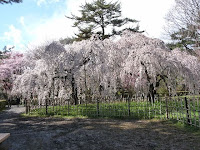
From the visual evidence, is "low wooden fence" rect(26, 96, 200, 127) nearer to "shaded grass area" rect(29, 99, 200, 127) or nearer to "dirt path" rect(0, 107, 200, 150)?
"shaded grass area" rect(29, 99, 200, 127)

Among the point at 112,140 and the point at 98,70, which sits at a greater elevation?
the point at 98,70

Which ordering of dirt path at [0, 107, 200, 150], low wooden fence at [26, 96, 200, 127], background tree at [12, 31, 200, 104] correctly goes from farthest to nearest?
1. background tree at [12, 31, 200, 104]
2. low wooden fence at [26, 96, 200, 127]
3. dirt path at [0, 107, 200, 150]

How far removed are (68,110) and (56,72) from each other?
453 centimetres

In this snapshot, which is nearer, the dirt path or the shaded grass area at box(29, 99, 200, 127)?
the dirt path

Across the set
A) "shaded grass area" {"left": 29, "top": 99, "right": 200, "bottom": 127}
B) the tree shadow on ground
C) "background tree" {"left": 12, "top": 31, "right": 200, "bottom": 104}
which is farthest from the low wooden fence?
the tree shadow on ground

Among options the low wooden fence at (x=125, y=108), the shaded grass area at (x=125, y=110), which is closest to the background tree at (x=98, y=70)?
the low wooden fence at (x=125, y=108)

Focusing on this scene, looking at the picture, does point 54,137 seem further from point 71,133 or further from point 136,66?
point 136,66

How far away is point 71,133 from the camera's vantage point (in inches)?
281

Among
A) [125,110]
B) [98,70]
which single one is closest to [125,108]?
[125,110]

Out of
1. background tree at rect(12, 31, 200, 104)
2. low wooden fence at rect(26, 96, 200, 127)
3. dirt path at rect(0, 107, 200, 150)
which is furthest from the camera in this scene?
background tree at rect(12, 31, 200, 104)

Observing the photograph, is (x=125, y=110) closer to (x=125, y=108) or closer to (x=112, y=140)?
(x=125, y=108)

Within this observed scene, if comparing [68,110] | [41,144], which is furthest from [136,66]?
[41,144]

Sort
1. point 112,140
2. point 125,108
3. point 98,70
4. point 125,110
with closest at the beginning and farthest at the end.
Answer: point 112,140
point 125,110
point 125,108
point 98,70

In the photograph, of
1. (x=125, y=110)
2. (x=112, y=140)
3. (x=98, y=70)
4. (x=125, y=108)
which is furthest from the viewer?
(x=98, y=70)
